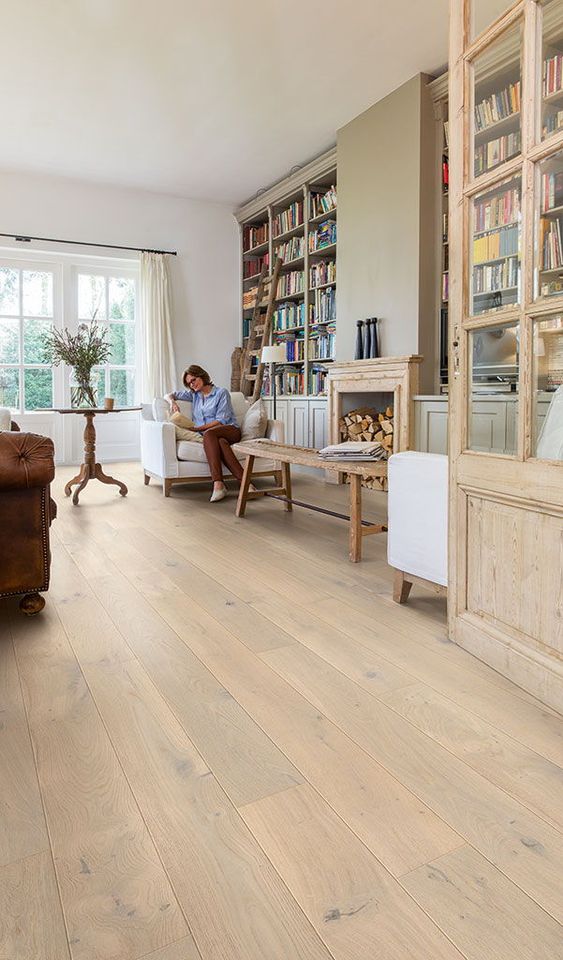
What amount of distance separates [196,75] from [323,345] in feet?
8.41

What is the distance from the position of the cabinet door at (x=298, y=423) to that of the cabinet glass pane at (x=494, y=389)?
4.23 metres

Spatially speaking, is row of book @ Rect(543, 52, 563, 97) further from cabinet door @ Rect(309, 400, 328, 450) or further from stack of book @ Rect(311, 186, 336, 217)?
stack of book @ Rect(311, 186, 336, 217)

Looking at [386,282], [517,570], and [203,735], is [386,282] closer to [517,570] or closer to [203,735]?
[517,570]

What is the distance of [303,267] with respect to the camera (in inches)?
268

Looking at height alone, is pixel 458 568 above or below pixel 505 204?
below

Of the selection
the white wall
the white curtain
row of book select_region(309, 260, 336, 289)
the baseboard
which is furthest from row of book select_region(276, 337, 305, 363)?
the baseboard

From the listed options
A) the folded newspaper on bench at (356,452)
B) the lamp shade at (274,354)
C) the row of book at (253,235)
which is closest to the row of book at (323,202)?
the row of book at (253,235)

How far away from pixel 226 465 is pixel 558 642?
359 centimetres

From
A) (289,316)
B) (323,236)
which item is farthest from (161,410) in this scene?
(323,236)

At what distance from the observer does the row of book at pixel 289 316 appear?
6.59 metres

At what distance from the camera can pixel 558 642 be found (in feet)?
5.32

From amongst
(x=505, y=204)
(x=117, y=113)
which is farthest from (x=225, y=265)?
(x=505, y=204)

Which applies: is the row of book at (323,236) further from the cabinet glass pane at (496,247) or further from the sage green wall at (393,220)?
the cabinet glass pane at (496,247)

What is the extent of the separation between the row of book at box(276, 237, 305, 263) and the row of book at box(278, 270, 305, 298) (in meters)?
0.16
